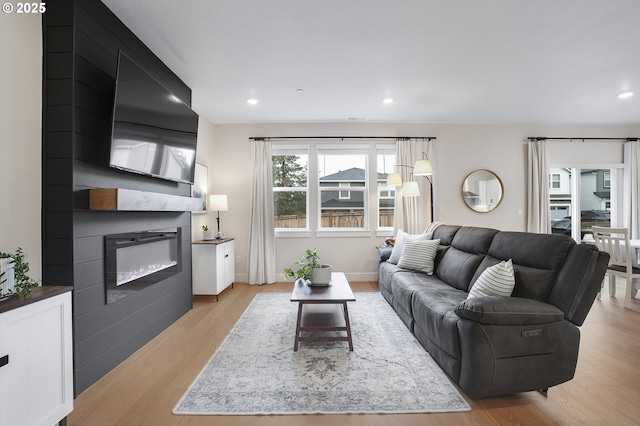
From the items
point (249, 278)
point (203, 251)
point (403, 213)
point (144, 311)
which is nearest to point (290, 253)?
point (249, 278)

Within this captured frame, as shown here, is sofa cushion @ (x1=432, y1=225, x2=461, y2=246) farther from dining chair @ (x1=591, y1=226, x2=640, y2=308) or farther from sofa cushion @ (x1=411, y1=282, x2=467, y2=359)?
dining chair @ (x1=591, y1=226, x2=640, y2=308)

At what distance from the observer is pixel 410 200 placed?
205 inches

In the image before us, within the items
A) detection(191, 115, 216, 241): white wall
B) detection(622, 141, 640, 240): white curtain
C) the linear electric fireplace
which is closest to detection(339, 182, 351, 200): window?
detection(191, 115, 216, 241): white wall

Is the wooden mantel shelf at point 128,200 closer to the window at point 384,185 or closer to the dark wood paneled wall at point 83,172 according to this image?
the dark wood paneled wall at point 83,172

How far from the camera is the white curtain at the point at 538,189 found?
5.27 meters

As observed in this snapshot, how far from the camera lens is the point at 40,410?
4.84 feet

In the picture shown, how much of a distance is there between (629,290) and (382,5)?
428cm

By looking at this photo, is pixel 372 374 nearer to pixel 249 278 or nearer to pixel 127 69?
pixel 127 69

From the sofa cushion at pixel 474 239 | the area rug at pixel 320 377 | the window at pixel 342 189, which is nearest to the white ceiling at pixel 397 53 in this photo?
the window at pixel 342 189

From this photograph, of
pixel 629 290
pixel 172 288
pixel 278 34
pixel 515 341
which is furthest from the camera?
pixel 629 290

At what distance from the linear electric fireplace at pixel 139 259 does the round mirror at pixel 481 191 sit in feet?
14.9

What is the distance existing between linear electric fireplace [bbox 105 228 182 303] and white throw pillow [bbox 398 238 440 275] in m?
2.62

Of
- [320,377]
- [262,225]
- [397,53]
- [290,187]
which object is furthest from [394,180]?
[320,377]

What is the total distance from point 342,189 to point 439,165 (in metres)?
1.69
